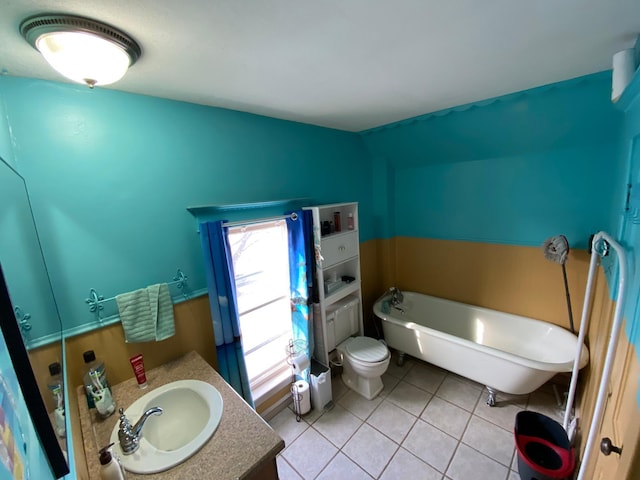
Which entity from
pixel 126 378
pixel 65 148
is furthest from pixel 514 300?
pixel 65 148

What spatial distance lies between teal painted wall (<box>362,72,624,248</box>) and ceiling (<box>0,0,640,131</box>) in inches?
14.1

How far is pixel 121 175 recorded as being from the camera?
136cm

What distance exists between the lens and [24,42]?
0.90 m

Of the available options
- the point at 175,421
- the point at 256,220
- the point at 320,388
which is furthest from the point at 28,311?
the point at 320,388

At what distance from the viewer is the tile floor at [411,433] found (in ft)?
5.70

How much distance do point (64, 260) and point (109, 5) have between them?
3.55 feet

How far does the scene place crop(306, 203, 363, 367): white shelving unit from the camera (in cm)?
226

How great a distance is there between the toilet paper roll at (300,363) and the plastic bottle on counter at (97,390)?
118 centimetres

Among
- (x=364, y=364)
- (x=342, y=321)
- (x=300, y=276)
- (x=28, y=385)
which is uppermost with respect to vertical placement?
(x=28, y=385)

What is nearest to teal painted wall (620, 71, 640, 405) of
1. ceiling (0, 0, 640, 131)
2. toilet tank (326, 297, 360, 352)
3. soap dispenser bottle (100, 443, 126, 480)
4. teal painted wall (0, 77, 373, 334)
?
ceiling (0, 0, 640, 131)

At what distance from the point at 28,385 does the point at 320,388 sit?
197 centimetres

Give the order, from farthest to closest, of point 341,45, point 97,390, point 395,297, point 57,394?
point 395,297
point 97,390
point 341,45
point 57,394

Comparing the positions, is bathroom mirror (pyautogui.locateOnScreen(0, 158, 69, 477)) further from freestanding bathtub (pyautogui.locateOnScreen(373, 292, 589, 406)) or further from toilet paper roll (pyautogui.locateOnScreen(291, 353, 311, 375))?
freestanding bathtub (pyautogui.locateOnScreen(373, 292, 589, 406))

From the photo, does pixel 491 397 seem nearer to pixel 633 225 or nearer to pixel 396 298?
pixel 396 298
